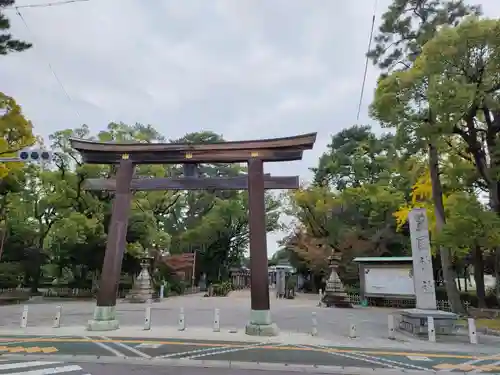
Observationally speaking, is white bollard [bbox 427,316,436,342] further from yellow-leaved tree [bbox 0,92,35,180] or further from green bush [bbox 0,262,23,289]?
green bush [bbox 0,262,23,289]

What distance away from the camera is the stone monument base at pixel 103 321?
1141 centimetres

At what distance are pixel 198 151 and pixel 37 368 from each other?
7.83 metres

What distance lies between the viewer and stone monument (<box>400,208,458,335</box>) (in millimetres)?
11836

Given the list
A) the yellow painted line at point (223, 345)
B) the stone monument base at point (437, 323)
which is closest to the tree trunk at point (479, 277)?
the stone monument base at point (437, 323)

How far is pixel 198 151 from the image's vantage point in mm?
12750

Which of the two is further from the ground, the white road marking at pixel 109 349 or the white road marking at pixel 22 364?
the white road marking at pixel 22 364

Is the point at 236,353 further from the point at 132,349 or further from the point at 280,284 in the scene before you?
the point at 280,284

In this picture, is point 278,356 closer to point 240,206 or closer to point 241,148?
point 241,148

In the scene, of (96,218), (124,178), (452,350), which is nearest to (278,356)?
(452,350)

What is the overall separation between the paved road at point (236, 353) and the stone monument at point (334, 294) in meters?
14.3

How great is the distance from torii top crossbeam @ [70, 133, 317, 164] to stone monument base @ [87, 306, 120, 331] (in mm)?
5106

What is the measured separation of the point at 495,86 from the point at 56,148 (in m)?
26.1

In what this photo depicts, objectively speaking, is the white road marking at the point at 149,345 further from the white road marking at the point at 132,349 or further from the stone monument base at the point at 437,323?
the stone monument base at the point at 437,323

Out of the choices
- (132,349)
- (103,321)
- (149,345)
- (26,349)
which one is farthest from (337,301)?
(26,349)
